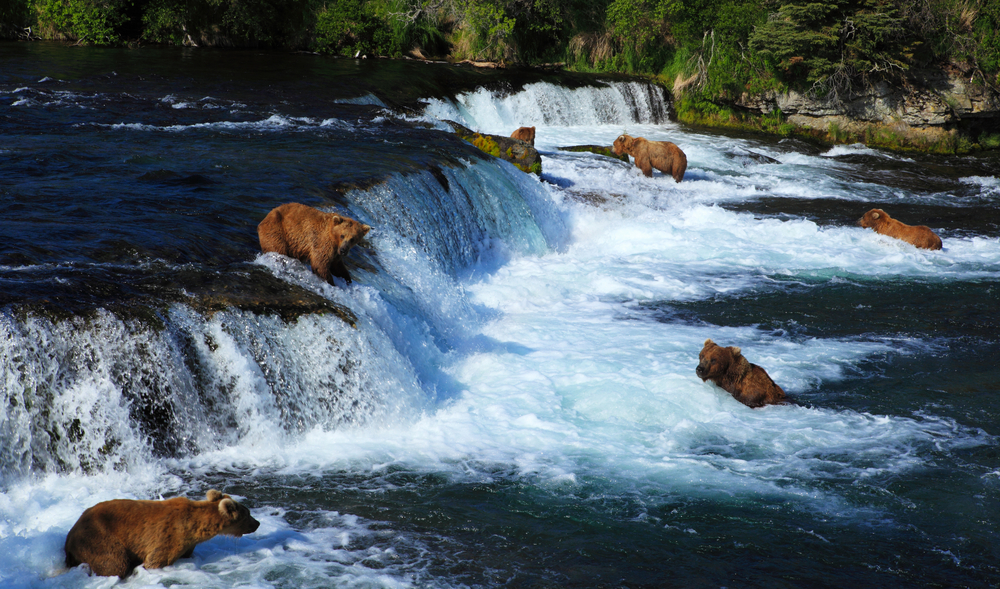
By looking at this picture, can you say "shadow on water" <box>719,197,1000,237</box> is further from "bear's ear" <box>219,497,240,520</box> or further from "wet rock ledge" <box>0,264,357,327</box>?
"bear's ear" <box>219,497,240,520</box>

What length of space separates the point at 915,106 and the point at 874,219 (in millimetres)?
11402

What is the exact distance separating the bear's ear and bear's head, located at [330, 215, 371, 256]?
10.1ft

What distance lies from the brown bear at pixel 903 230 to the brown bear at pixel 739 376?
6.83m

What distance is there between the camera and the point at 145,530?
13.3ft

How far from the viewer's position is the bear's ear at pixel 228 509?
4.11 meters

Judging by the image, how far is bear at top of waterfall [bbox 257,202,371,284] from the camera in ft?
22.4

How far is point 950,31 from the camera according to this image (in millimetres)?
21609

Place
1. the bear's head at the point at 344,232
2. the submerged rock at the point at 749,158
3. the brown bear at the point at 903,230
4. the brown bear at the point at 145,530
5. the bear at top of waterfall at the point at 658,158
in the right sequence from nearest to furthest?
the brown bear at the point at 145,530 < the bear's head at the point at 344,232 < the brown bear at the point at 903,230 < the bear at top of waterfall at the point at 658,158 < the submerged rock at the point at 749,158

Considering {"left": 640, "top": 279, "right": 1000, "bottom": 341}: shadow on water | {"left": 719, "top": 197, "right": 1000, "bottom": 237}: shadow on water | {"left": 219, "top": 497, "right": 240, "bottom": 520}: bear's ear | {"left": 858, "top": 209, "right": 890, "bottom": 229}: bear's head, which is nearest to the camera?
{"left": 219, "top": 497, "right": 240, "bottom": 520}: bear's ear

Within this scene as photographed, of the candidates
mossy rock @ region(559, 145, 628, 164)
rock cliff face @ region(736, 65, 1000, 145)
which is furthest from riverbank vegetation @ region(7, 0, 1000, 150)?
mossy rock @ region(559, 145, 628, 164)

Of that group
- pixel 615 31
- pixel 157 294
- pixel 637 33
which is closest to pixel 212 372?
pixel 157 294

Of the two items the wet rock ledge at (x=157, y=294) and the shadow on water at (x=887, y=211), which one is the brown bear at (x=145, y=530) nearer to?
the wet rock ledge at (x=157, y=294)

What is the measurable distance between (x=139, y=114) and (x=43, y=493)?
1041 centimetres

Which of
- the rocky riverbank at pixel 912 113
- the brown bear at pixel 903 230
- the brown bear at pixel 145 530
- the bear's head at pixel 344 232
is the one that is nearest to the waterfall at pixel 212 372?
the bear's head at pixel 344 232
